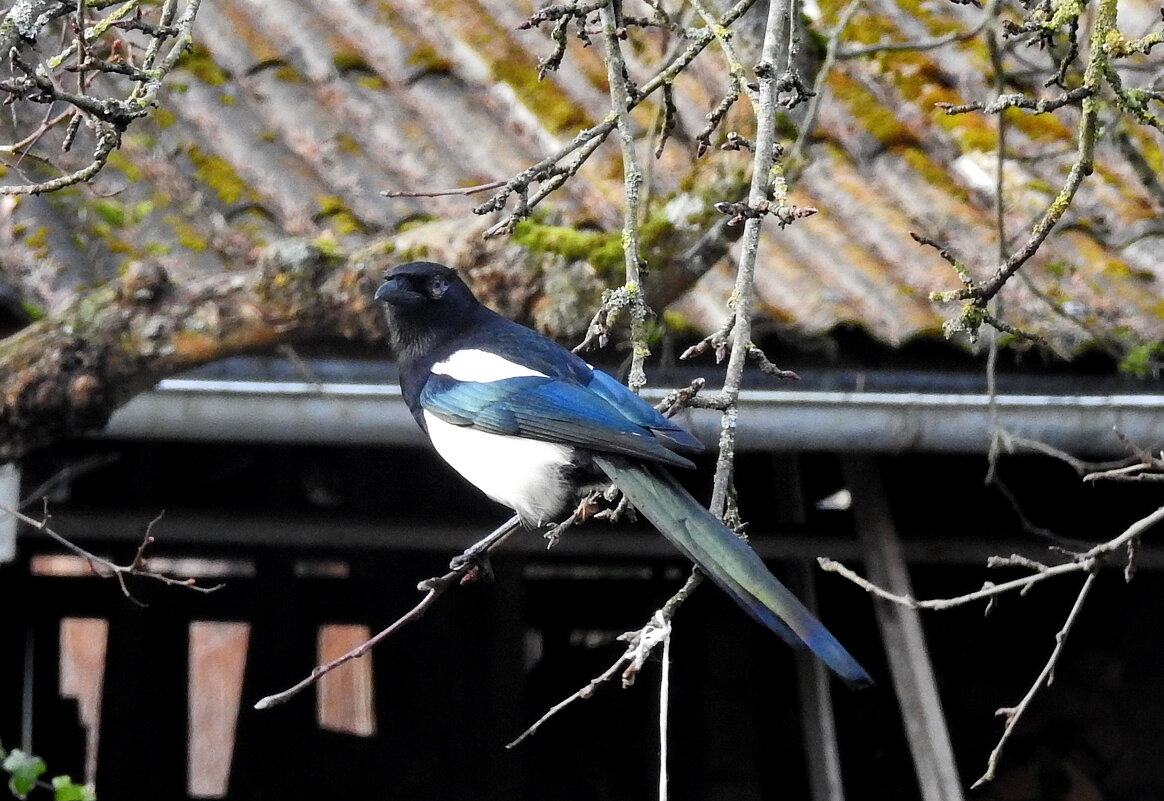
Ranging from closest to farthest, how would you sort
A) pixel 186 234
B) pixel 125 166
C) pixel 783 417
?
pixel 783 417
pixel 186 234
pixel 125 166

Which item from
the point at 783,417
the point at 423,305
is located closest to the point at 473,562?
the point at 423,305

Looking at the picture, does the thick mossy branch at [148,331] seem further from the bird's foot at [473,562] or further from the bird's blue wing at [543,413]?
the bird's foot at [473,562]

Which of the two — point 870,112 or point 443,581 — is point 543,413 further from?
point 870,112

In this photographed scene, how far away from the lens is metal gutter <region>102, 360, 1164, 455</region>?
3.19 m

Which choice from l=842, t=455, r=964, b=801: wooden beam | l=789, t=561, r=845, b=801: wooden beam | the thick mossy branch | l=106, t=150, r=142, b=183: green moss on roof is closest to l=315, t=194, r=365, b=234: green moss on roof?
l=106, t=150, r=142, b=183: green moss on roof

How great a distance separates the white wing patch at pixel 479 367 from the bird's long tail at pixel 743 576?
566mm

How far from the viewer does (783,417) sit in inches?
130

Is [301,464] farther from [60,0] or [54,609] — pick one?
[60,0]

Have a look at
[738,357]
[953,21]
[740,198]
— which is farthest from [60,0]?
[953,21]

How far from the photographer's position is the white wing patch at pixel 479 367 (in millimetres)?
2518

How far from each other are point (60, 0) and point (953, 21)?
339 cm

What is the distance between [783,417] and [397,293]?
3.33 ft

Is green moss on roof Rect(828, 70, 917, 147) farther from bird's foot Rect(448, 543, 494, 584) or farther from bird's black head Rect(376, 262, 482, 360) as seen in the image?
bird's foot Rect(448, 543, 494, 584)

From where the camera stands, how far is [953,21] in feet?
15.9
